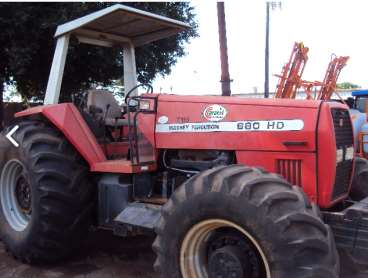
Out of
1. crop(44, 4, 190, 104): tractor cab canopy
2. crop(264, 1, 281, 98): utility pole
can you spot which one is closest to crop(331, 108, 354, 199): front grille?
crop(44, 4, 190, 104): tractor cab canopy

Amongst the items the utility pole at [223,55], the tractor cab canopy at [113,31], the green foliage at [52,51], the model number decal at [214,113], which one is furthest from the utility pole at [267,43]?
the model number decal at [214,113]

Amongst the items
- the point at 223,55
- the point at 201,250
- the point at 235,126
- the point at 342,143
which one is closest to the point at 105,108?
the point at 235,126

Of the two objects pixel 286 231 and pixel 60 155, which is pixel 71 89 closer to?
pixel 60 155

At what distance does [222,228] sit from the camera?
3598 millimetres

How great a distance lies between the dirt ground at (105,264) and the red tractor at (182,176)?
0.17m

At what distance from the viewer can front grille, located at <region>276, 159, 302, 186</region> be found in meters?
3.89

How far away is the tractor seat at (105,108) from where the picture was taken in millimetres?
5348

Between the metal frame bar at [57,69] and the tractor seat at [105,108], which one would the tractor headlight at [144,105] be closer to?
the tractor seat at [105,108]

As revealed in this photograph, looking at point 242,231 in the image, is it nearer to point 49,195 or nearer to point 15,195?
point 49,195

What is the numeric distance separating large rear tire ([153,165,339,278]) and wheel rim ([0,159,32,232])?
2.26 metres

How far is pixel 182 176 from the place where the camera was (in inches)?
181

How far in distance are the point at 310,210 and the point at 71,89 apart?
8820 millimetres

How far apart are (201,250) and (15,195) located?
275 centimetres

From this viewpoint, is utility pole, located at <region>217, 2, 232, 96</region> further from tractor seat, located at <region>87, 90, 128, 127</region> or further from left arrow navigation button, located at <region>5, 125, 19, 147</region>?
left arrow navigation button, located at <region>5, 125, 19, 147</region>
